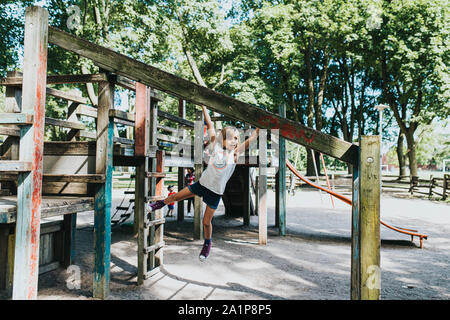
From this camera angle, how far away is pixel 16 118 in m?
3.07

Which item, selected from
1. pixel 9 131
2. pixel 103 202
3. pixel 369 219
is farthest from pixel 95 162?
pixel 369 219

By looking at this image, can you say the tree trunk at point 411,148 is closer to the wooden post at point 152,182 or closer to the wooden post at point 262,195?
the wooden post at point 262,195

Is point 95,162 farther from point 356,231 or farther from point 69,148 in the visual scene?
point 356,231

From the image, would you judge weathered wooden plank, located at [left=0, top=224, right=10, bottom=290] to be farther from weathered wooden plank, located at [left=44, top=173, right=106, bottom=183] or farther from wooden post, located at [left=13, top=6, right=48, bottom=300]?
wooden post, located at [left=13, top=6, right=48, bottom=300]

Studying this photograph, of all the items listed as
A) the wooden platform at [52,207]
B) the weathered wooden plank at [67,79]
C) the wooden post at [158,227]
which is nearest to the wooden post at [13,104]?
the weathered wooden plank at [67,79]

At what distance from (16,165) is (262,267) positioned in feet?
14.1

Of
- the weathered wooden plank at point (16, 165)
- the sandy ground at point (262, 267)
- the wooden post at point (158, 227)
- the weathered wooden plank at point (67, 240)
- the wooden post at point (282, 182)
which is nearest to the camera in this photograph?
the weathered wooden plank at point (16, 165)

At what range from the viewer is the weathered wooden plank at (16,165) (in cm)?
290

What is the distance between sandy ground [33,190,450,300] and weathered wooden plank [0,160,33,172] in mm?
2088

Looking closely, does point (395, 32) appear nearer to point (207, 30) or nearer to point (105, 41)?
point (207, 30)

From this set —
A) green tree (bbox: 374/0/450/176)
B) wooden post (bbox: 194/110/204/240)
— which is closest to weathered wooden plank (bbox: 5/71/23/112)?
wooden post (bbox: 194/110/204/240)

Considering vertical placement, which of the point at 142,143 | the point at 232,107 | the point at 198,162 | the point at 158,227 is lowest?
the point at 158,227

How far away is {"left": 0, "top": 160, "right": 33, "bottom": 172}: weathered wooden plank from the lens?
2.90 m

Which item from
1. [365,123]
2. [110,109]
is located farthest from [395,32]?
[110,109]
